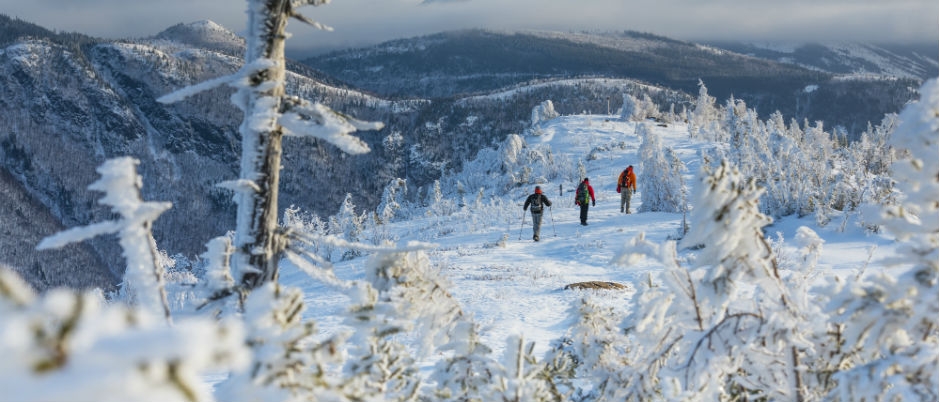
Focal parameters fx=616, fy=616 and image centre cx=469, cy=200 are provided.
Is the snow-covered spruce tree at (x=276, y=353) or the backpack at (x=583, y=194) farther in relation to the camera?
the backpack at (x=583, y=194)

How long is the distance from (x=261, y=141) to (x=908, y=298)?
2.07 meters

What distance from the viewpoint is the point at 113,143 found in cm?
11969

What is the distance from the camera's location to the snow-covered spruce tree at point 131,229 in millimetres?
1463

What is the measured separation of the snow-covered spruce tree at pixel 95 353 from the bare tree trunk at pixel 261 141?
57.0 inches

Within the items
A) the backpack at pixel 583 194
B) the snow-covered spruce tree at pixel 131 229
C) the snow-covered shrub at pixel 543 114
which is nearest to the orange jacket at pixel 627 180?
the backpack at pixel 583 194

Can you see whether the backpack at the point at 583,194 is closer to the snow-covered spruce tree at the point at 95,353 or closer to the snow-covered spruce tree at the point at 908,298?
the snow-covered spruce tree at the point at 908,298

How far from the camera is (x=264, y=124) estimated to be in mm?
1992

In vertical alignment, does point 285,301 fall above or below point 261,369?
above

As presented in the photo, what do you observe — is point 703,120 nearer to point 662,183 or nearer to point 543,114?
point 543,114

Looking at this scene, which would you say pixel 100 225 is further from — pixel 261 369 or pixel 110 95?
pixel 110 95

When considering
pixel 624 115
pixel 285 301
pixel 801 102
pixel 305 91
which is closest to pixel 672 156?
pixel 285 301

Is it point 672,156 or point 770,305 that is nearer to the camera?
point 770,305

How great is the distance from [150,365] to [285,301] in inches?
32.3

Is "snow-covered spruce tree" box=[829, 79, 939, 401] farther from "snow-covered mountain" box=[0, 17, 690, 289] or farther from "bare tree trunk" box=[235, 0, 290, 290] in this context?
"snow-covered mountain" box=[0, 17, 690, 289]
